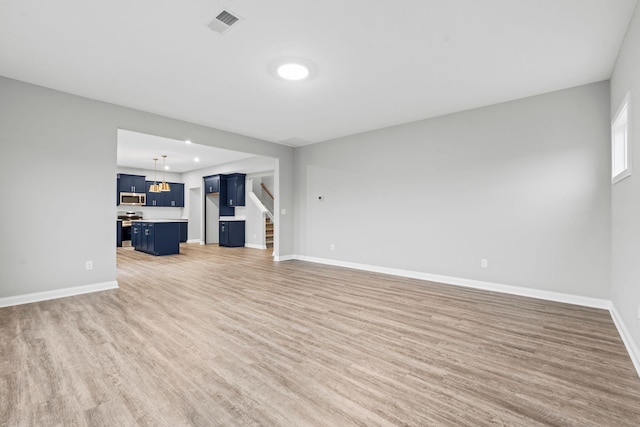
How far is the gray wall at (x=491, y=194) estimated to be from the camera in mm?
3611

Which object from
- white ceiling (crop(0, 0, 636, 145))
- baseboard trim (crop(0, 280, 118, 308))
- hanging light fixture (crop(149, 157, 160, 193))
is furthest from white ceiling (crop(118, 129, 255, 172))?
baseboard trim (crop(0, 280, 118, 308))

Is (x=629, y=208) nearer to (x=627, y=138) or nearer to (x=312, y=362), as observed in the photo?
(x=627, y=138)

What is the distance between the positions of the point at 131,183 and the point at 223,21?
9.52 metres

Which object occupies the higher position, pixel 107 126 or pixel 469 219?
pixel 107 126

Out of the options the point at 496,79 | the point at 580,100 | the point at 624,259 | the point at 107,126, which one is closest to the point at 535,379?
the point at 624,259

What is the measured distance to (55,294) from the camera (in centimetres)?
379

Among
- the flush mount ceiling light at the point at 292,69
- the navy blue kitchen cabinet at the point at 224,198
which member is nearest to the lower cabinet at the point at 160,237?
the navy blue kitchen cabinet at the point at 224,198

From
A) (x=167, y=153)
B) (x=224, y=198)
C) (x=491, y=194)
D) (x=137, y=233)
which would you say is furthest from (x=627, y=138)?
(x=137, y=233)

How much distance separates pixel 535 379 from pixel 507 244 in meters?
2.56

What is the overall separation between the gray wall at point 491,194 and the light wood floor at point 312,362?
678mm

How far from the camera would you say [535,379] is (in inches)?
78.2

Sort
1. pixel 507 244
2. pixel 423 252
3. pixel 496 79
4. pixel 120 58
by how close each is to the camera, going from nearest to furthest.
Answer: pixel 120 58
pixel 496 79
pixel 507 244
pixel 423 252

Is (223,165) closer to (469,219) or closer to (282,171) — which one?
(282,171)

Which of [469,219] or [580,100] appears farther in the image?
[469,219]
